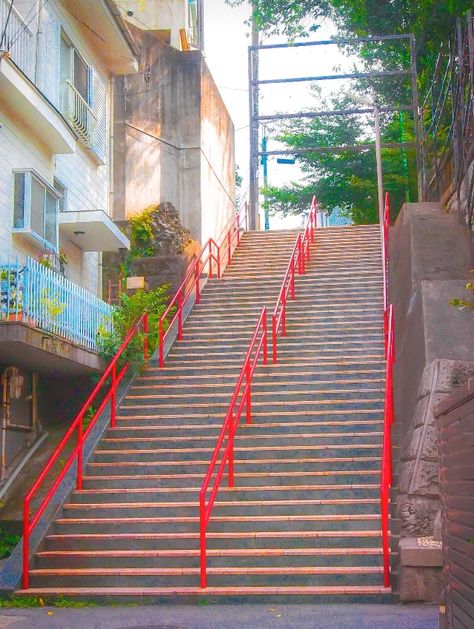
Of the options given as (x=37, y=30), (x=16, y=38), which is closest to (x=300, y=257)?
(x=37, y=30)

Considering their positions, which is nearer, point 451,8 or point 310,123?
point 451,8

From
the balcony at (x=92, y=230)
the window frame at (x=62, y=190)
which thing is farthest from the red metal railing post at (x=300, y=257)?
the window frame at (x=62, y=190)

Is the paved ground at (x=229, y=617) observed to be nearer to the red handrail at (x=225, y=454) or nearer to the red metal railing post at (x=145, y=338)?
the red handrail at (x=225, y=454)

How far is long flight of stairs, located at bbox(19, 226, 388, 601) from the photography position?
9.65 metres

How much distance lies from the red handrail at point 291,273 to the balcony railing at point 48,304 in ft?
9.55

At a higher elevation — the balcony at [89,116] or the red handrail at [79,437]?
the balcony at [89,116]

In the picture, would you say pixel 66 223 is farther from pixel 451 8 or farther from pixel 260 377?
pixel 451 8

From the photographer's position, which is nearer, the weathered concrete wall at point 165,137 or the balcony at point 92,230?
the balcony at point 92,230

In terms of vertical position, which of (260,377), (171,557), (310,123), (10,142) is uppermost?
(310,123)

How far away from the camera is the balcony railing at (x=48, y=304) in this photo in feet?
39.3

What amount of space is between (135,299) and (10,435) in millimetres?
3381

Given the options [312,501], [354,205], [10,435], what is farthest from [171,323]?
[354,205]

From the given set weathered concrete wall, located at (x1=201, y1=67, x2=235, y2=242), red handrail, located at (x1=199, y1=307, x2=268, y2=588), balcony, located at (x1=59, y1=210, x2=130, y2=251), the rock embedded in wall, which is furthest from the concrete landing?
weathered concrete wall, located at (x1=201, y1=67, x2=235, y2=242)

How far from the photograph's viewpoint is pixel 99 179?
62.2ft
